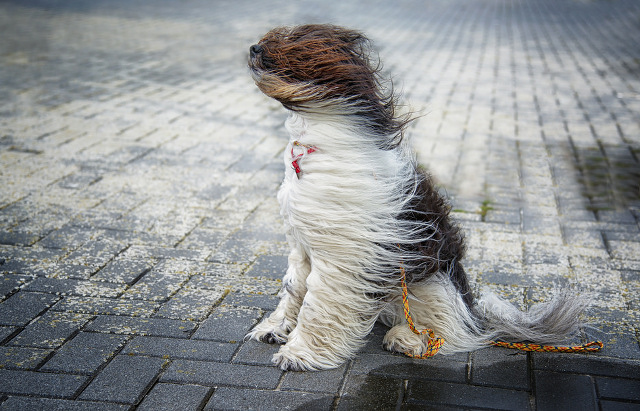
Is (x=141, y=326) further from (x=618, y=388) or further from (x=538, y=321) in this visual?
(x=618, y=388)

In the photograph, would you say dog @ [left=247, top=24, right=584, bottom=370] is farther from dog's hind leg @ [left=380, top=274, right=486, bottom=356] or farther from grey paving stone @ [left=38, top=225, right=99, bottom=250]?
grey paving stone @ [left=38, top=225, right=99, bottom=250]

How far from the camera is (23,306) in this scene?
330 cm

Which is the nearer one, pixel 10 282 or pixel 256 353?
pixel 256 353

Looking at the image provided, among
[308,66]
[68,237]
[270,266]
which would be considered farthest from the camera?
[68,237]

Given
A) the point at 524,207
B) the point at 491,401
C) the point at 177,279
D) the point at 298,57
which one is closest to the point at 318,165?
the point at 298,57

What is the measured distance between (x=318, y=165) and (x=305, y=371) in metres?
0.93

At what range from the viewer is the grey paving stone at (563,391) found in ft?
8.46

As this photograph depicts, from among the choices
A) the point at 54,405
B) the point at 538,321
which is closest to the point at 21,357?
the point at 54,405

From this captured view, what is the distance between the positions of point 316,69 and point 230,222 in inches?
92.1

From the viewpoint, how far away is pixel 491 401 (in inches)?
103

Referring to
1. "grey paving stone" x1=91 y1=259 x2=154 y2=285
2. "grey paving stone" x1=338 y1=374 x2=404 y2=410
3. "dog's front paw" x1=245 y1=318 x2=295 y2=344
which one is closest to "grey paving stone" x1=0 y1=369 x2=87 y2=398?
"dog's front paw" x1=245 y1=318 x2=295 y2=344

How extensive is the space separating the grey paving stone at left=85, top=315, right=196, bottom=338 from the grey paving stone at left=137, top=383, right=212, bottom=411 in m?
0.43

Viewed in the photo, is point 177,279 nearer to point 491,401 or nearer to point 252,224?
point 252,224

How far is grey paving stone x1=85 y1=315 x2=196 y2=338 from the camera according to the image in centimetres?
310
